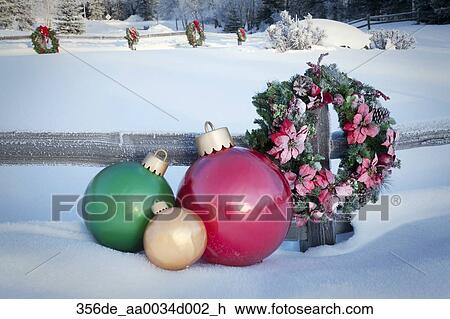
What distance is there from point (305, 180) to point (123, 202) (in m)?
0.59

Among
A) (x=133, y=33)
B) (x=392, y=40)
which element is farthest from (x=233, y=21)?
(x=392, y=40)

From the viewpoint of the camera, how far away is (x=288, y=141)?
5.33ft

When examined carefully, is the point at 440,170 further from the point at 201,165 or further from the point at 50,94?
the point at 50,94

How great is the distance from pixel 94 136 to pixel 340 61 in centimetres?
118

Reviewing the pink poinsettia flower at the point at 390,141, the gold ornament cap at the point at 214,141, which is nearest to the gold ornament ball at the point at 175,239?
the gold ornament cap at the point at 214,141

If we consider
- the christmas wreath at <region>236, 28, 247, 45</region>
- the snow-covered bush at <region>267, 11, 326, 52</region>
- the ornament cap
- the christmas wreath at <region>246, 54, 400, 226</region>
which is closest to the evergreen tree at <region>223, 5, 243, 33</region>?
the christmas wreath at <region>236, 28, 247, 45</region>

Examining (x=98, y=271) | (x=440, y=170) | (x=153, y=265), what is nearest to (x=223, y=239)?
(x=153, y=265)

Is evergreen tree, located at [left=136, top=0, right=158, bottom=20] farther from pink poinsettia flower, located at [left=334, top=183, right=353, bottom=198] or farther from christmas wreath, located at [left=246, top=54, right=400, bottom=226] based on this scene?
pink poinsettia flower, located at [left=334, top=183, right=353, bottom=198]

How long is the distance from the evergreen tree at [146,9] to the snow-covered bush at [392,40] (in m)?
0.98

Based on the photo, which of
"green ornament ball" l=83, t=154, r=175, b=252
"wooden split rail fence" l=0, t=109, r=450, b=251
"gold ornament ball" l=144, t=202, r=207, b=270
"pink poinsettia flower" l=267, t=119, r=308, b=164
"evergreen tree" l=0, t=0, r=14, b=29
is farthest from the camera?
"evergreen tree" l=0, t=0, r=14, b=29

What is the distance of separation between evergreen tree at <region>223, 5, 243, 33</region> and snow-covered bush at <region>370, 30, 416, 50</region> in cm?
60

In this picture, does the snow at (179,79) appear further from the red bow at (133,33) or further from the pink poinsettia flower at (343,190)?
the pink poinsettia flower at (343,190)

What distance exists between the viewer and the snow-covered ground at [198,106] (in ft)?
5.43

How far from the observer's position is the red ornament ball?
136 cm
